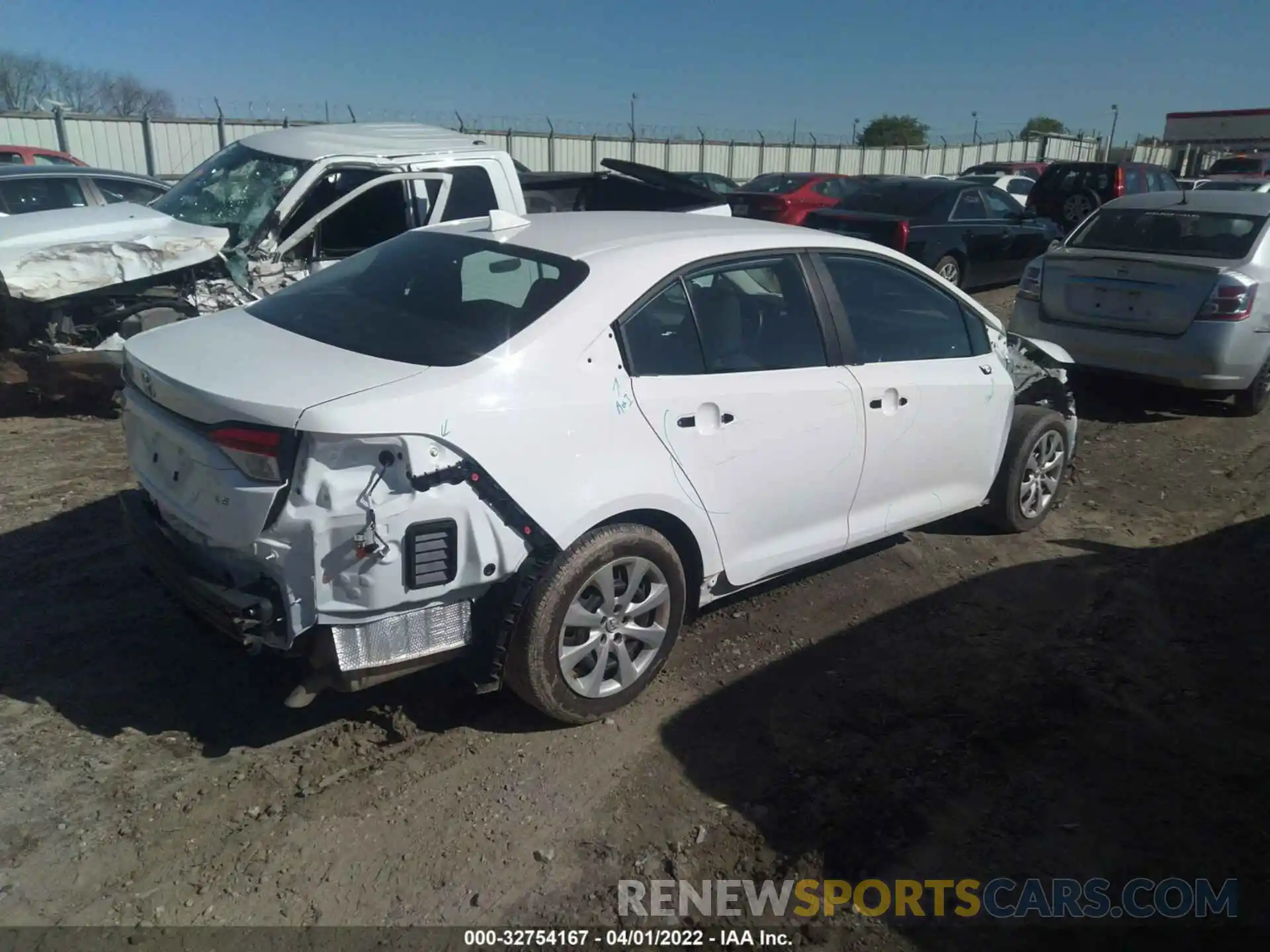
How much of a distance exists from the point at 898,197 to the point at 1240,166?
19227 mm

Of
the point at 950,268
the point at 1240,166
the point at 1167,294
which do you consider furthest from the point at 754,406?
the point at 1240,166

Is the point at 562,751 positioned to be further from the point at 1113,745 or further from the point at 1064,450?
the point at 1064,450

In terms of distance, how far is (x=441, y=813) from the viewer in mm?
3090

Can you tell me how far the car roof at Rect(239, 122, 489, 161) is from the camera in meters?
7.18

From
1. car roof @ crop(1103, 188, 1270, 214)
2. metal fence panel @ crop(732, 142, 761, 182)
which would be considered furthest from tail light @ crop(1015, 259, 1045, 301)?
metal fence panel @ crop(732, 142, 761, 182)

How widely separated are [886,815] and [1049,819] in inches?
21.0

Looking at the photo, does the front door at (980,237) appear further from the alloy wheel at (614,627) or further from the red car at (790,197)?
the alloy wheel at (614,627)

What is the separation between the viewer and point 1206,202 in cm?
798

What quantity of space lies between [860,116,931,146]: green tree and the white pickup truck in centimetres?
5753

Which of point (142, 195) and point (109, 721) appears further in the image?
point (142, 195)

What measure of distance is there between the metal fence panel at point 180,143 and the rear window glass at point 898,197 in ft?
58.3

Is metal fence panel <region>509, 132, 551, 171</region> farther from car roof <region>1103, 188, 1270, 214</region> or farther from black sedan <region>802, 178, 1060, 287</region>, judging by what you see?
car roof <region>1103, 188, 1270, 214</region>

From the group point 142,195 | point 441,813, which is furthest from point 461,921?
point 142,195

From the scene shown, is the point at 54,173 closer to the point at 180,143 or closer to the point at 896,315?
the point at 896,315
